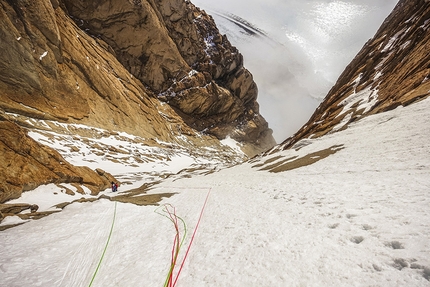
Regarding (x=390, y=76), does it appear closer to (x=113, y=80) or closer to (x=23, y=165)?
(x=23, y=165)

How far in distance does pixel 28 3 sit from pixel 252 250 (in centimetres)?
6078

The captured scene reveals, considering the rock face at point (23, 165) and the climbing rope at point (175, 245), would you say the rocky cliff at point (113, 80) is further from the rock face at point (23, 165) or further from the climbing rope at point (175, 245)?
the climbing rope at point (175, 245)

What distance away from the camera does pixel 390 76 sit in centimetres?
3161

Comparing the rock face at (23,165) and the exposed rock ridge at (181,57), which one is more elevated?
the exposed rock ridge at (181,57)

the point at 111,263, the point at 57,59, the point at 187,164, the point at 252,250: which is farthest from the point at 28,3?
the point at 252,250

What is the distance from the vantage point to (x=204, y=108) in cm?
10444

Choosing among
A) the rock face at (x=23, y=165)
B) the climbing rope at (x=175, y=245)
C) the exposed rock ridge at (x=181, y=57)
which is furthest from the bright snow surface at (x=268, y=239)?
the exposed rock ridge at (x=181, y=57)

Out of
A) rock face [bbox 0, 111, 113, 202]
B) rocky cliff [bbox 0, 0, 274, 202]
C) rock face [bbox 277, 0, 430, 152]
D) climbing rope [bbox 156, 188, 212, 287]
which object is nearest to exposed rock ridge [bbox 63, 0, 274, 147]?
rocky cliff [bbox 0, 0, 274, 202]

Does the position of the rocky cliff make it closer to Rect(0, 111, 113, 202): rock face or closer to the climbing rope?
Rect(0, 111, 113, 202): rock face

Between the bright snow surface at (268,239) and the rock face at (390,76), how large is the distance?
1599 cm

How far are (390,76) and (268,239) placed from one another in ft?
121

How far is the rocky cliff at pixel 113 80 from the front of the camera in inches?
840

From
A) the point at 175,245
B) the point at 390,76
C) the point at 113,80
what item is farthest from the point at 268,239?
the point at 113,80

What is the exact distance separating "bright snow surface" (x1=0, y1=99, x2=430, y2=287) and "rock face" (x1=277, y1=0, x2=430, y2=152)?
52.5 ft
